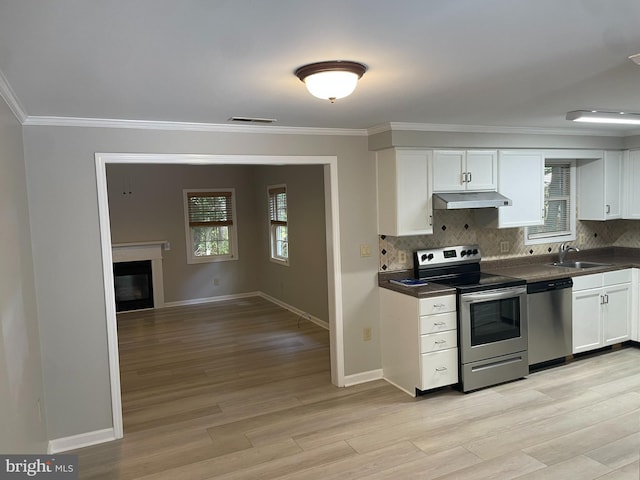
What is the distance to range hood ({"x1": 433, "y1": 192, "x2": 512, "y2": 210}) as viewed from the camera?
13.8ft

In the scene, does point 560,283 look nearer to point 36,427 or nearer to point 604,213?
point 604,213

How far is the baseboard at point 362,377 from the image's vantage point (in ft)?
14.5

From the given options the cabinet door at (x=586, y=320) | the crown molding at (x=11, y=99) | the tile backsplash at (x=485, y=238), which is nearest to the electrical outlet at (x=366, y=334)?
the tile backsplash at (x=485, y=238)

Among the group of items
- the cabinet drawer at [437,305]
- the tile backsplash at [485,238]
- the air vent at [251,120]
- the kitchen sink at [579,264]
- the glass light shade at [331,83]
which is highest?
the air vent at [251,120]

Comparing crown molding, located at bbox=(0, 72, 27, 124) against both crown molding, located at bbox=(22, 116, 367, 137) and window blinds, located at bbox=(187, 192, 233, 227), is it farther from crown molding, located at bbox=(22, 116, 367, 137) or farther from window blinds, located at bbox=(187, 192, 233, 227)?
window blinds, located at bbox=(187, 192, 233, 227)

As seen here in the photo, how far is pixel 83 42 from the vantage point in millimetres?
1829

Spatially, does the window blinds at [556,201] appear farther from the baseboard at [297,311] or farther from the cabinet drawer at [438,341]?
the baseboard at [297,311]

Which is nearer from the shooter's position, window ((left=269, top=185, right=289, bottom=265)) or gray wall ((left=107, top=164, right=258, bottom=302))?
window ((left=269, top=185, right=289, bottom=265))

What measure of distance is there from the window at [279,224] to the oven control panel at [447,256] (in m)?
3.23

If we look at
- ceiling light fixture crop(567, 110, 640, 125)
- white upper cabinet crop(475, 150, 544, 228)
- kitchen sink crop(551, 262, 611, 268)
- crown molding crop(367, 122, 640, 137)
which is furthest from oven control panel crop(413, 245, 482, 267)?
ceiling light fixture crop(567, 110, 640, 125)

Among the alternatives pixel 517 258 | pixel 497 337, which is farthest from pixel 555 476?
pixel 517 258

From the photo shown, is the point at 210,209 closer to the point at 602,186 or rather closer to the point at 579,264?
the point at 579,264

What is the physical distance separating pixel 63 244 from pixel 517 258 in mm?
4305

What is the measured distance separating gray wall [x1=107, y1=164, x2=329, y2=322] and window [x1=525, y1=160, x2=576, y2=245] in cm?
273
